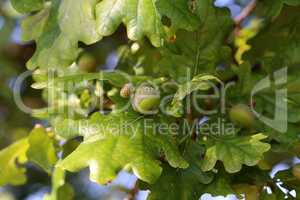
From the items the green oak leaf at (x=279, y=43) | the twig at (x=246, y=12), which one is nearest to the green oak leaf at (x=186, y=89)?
the green oak leaf at (x=279, y=43)

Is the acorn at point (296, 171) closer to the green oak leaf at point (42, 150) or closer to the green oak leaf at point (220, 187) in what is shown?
the green oak leaf at point (220, 187)

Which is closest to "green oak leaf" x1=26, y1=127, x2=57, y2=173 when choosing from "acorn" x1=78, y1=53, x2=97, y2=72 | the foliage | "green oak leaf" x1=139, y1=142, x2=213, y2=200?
the foliage

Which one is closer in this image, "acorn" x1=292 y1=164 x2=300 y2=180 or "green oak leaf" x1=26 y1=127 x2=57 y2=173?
"acorn" x1=292 y1=164 x2=300 y2=180

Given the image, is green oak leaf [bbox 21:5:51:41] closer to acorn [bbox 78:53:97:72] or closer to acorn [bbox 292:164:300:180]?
acorn [bbox 78:53:97:72]

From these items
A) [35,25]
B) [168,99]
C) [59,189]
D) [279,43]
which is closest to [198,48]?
[168,99]

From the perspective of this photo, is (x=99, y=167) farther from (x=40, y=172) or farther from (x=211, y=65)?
(x=40, y=172)

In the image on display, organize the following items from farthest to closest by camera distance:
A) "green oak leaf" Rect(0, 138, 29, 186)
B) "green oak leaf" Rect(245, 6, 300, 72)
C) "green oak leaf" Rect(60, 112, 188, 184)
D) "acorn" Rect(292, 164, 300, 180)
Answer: "green oak leaf" Rect(0, 138, 29, 186)
"green oak leaf" Rect(245, 6, 300, 72)
"acorn" Rect(292, 164, 300, 180)
"green oak leaf" Rect(60, 112, 188, 184)
